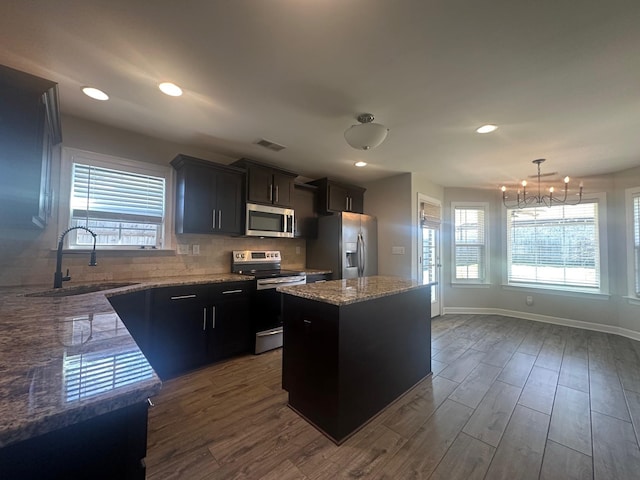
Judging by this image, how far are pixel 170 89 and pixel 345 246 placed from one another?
275cm

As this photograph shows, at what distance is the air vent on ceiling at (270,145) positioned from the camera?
9.80ft

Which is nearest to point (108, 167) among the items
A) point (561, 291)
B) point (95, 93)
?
point (95, 93)

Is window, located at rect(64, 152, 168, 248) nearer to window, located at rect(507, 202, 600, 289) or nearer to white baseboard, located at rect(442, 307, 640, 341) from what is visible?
white baseboard, located at rect(442, 307, 640, 341)

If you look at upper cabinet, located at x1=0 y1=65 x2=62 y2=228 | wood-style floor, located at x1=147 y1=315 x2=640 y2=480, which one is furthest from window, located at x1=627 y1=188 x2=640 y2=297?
upper cabinet, located at x1=0 y1=65 x2=62 y2=228

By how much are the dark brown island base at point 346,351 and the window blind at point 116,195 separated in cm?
200

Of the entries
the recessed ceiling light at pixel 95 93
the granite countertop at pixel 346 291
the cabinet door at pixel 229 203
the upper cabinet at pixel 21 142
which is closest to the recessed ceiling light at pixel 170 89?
the recessed ceiling light at pixel 95 93

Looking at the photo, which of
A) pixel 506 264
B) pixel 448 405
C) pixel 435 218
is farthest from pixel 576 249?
pixel 448 405

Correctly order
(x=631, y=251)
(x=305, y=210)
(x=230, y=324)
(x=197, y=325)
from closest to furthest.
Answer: (x=197, y=325)
(x=230, y=324)
(x=631, y=251)
(x=305, y=210)

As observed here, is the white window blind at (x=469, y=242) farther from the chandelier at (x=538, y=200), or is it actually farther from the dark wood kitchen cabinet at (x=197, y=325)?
the dark wood kitchen cabinet at (x=197, y=325)

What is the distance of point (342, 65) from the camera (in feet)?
5.74

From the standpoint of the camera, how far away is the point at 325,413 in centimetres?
182

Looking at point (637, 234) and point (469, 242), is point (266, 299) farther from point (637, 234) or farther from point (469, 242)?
point (637, 234)

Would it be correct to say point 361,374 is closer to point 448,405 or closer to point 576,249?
point 448,405

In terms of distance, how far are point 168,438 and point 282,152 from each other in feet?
9.55
